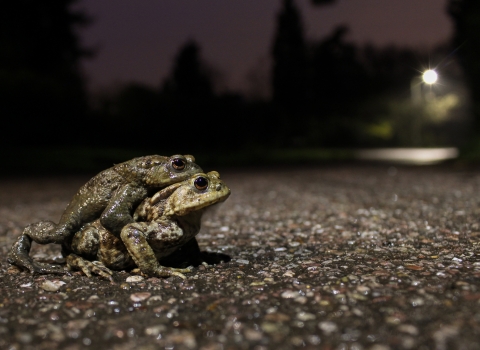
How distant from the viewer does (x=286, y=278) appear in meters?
2.75

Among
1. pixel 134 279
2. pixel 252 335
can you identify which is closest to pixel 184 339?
pixel 252 335

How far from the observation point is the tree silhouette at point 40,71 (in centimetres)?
1795

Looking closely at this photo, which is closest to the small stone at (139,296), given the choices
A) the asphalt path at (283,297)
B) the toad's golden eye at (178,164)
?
the asphalt path at (283,297)

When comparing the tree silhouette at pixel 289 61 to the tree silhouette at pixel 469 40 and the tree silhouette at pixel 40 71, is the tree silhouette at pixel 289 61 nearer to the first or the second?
the tree silhouette at pixel 40 71

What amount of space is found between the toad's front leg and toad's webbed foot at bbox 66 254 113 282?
0.23m

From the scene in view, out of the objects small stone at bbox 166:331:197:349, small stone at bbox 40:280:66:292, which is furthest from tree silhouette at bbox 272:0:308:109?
small stone at bbox 166:331:197:349

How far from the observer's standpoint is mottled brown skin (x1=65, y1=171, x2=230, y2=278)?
2.76 m

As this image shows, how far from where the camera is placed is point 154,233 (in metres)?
2.82

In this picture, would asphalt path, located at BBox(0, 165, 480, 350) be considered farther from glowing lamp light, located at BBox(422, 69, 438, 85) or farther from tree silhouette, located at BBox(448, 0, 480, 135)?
tree silhouette, located at BBox(448, 0, 480, 135)

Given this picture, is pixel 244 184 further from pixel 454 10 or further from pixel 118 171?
pixel 454 10

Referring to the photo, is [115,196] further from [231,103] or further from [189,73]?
[189,73]

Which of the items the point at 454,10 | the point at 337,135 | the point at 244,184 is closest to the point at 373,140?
the point at 337,135

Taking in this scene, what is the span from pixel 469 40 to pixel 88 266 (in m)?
14.9

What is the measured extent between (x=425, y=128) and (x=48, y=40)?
37.0 metres
